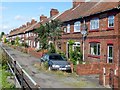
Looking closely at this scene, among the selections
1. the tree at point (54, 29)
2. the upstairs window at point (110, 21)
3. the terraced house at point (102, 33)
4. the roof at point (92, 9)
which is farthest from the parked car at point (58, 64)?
the tree at point (54, 29)

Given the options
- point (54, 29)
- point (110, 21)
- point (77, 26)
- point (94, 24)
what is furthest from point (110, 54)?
point (54, 29)

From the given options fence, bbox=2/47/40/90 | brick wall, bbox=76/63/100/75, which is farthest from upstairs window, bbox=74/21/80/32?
fence, bbox=2/47/40/90

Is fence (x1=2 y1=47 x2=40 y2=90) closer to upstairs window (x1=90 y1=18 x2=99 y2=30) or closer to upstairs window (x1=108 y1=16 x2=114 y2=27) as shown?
upstairs window (x1=108 y1=16 x2=114 y2=27)

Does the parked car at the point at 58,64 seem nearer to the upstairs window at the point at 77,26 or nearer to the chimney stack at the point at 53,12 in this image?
the upstairs window at the point at 77,26

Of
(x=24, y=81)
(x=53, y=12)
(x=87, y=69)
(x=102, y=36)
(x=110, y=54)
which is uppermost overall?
(x=53, y=12)

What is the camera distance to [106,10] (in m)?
22.1

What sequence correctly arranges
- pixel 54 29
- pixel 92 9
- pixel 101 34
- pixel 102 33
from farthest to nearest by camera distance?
pixel 54 29 < pixel 92 9 < pixel 101 34 < pixel 102 33

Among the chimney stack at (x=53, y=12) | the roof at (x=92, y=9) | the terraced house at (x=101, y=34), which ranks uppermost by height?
the chimney stack at (x=53, y=12)

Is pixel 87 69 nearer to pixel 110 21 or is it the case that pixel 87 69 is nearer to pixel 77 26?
pixel 110 21

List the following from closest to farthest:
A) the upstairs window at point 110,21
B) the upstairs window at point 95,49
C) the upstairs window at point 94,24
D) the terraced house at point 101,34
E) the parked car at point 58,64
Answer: the parked car at point 58,64 → the terraced house at point 101,34 → the upstairs window at point 110,21 → the upstairs window at point 95,49 → the upstairs window at point 94,24

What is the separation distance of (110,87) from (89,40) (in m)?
11.9

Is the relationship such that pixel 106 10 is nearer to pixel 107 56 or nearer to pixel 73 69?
pixel 107 56

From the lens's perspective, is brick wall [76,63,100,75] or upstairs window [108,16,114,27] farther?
upstairs window [108,16,114,27]

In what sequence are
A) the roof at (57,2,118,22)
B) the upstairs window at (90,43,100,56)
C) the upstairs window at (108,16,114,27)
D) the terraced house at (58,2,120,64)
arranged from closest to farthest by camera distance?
the terraced house at (58,2,120,64), the upstairs window at (108,16,114,27), the roof at (57,2,118,22), the upstairs window at (90,43,100,56)
